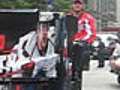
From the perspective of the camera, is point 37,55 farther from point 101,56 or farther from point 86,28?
point 101,56

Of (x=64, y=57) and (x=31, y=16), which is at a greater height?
(x=31, y=16)

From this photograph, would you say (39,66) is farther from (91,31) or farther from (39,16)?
(91,31)

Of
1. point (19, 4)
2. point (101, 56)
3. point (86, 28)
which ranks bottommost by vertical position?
point (101, 56)

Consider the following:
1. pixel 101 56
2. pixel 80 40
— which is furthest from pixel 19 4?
pixel 80 40

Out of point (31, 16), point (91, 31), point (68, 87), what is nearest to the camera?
point (31, 16)

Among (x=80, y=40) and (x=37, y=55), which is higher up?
(x=80, y=40)

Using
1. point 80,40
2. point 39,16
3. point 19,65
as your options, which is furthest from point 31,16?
point 80,40

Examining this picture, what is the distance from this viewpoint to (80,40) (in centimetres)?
722

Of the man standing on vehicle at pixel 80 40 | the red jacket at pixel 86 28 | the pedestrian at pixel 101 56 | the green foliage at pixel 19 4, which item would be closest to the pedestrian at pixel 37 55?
the man standing on vehicle at pixel 80 40

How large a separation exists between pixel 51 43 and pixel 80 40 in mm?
803

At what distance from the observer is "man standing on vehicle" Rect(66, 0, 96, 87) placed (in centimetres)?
702

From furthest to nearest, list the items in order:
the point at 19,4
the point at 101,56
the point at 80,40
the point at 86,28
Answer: the point at 19,4 < the point at 101,56 < the point at 86,28 < the point at 80,40

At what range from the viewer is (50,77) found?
6.47m

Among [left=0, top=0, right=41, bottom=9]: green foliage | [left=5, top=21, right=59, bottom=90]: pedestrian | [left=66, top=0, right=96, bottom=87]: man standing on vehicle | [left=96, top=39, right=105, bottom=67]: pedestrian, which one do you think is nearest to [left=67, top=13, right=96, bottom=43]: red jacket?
[left=66, top=0, right=96, bottom=87]: man standing on vehicle
